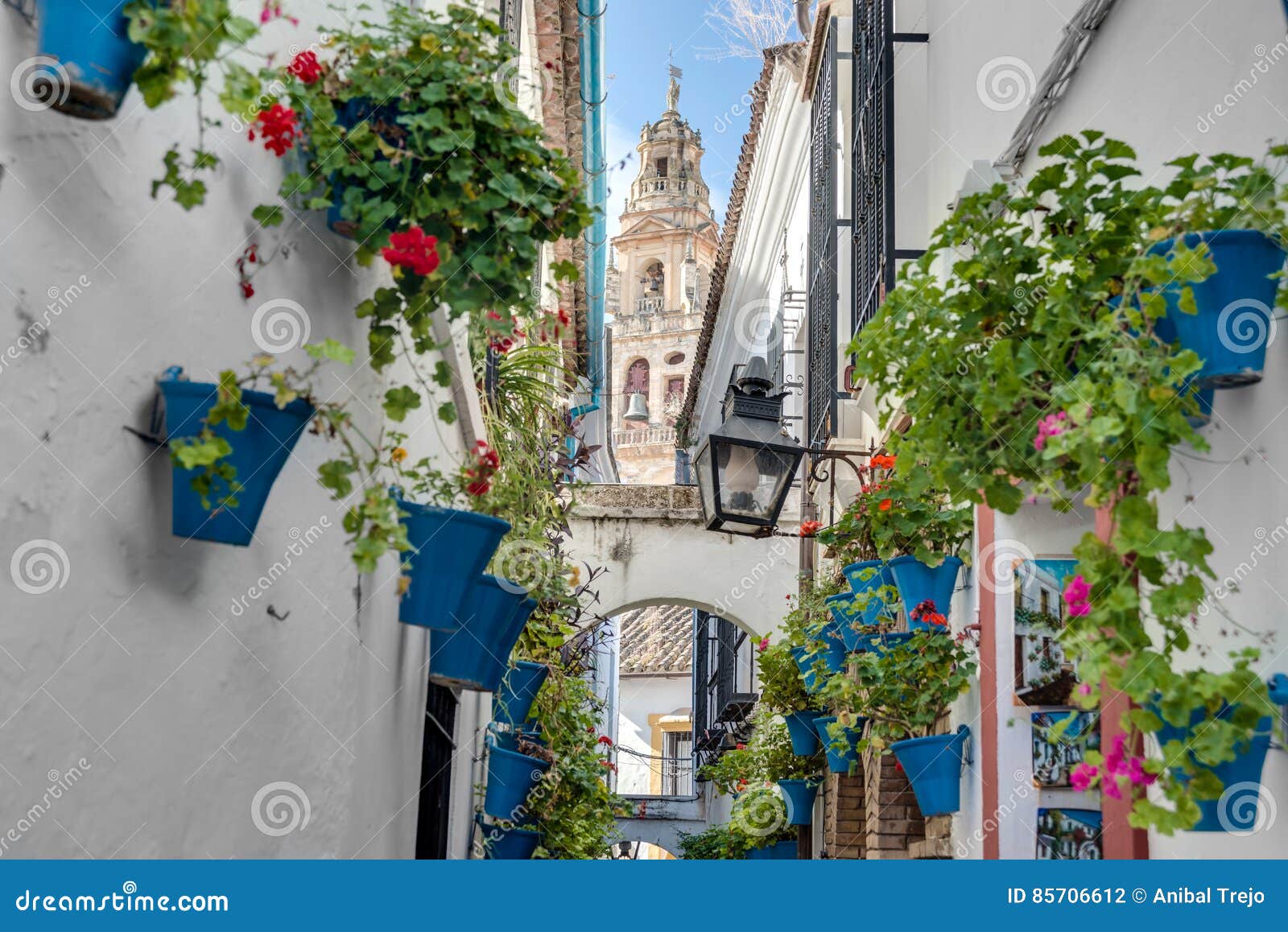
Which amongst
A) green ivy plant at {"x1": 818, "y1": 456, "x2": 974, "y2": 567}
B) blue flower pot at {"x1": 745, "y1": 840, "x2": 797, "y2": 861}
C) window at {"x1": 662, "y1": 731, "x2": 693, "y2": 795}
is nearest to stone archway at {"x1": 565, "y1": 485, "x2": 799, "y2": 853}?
blue flower pot at {"x1": 745, "y1": 840, "x2": 797, "y2": 861}

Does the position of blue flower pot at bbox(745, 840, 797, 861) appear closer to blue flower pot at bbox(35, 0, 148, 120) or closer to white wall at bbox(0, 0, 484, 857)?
white wall at bbox(0, 0, 484, 857)

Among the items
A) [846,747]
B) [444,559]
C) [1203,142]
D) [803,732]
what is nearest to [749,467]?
[846,747]

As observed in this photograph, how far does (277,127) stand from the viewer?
259 centimetres

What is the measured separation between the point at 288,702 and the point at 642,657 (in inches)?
1436

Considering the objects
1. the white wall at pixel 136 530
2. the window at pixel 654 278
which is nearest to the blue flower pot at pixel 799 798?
the white wall at pixel 136 530

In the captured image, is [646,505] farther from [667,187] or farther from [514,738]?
[667,187]

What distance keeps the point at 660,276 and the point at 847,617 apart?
190 feet

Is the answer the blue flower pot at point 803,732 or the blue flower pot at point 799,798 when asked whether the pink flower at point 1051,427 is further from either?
the blue flower pot at point 799,798

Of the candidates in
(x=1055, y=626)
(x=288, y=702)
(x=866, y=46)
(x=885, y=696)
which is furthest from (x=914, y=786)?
(x=866, y=46)

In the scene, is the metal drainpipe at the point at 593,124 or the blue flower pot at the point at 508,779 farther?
the metal drainpipe at the point at 593,124

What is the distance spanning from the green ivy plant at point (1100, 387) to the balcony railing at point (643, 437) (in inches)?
2119

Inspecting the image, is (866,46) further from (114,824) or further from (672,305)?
(672,305)

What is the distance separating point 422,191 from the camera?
2.73 m

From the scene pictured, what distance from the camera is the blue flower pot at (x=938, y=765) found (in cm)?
514
